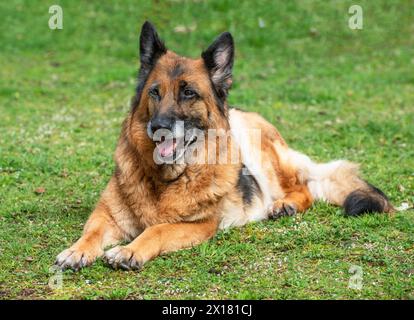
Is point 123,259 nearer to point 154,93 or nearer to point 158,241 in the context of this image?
point 158,241

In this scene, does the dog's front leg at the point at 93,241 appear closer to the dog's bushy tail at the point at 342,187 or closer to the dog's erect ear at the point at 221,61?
the dog's erect ear at the point at 221,61

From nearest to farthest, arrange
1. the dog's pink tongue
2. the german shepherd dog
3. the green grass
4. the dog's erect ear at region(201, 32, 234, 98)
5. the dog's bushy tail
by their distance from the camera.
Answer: the green grass < the german shepherd dog < the dog's pink tongue < the dog's erect ear at region(201, 32, 234, 98) < the dog's bushy tail

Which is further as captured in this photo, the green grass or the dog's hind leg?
the dog's hind leg

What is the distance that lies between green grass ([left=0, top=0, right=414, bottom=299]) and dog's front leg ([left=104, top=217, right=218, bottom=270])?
99 mm

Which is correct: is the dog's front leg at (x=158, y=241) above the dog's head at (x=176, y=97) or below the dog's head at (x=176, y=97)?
below

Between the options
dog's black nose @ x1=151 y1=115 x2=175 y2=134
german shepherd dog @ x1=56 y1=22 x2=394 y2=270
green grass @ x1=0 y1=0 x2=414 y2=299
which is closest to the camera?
green grass @ x1=0 y1=0 x2=414 y2=299

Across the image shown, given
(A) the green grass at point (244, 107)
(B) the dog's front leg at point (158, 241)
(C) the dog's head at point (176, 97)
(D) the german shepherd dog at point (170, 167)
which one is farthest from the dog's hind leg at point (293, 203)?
(C) the dog's head at point (176, 97)

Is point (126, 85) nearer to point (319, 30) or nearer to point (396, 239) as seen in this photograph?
point (319, 30)

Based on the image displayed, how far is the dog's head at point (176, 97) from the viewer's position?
20.8ft

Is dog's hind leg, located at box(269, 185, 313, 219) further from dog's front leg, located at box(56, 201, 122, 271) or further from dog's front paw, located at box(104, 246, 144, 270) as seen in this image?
dog's front paw, located at box(104, 246, 144, 270)

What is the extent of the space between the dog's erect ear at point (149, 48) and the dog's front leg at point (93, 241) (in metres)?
1.39

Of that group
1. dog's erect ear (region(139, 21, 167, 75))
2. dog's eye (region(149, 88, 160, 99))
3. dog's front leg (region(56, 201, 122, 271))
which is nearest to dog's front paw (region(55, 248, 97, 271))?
dog's front leg (region(56, 201, 122, 271))

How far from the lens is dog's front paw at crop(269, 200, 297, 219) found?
746 cm
